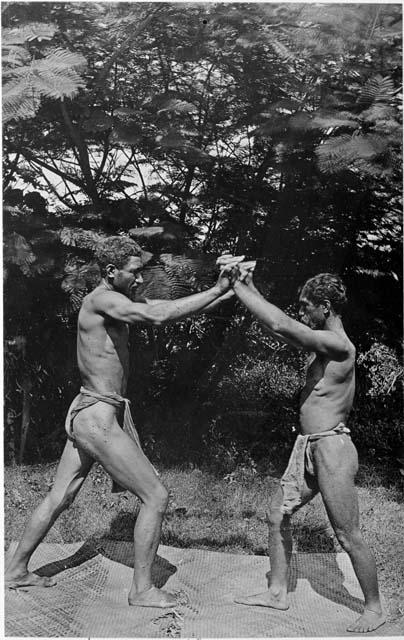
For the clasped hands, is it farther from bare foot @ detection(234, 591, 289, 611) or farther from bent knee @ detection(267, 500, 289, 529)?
bare foot @ detection(234, 591, 289, 611)

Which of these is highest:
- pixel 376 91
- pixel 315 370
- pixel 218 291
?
pixel 376 91

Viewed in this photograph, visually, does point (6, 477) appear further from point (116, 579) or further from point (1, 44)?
point (1, 44)

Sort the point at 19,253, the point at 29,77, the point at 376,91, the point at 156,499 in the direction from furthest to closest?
the point at 19,253, the point at 376,91, the point at 29,77, the point at 156,499

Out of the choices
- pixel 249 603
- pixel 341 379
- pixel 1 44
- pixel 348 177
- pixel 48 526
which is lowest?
pixel 249 603

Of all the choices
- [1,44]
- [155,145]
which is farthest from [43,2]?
[155,145]

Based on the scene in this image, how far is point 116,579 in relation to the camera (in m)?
4.85

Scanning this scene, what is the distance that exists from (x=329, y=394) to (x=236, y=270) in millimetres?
917

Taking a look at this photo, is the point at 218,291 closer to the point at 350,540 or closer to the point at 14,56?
the point at 350,540

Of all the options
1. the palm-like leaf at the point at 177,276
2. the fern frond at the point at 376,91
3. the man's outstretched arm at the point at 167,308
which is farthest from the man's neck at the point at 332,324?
the fern frond at the point at 376,91

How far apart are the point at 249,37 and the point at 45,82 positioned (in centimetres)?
176

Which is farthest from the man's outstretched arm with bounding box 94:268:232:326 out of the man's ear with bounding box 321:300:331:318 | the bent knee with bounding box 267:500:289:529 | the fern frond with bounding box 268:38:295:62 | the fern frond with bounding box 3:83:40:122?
the fern frond with bounding box 268:38:295:62

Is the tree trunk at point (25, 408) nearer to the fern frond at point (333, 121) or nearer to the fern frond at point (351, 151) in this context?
the fern frond at point (351, 151)

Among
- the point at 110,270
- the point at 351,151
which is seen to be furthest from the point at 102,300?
the point at 351,151

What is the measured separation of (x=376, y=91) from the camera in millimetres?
5398
